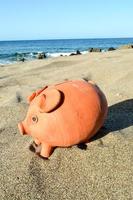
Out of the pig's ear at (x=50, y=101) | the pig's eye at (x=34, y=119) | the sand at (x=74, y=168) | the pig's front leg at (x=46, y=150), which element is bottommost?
the sand at (x=74, y=168)

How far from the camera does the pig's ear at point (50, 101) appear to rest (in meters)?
3.13

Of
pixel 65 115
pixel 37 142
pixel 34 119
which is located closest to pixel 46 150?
pixel 37 142

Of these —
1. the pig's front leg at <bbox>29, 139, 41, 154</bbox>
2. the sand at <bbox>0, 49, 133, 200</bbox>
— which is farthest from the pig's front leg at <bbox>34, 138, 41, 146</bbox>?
the sand at <bbox>0, 49, 133, 200</bbox>

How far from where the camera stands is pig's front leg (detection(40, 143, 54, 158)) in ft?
10.8

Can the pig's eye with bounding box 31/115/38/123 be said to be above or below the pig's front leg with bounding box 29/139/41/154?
above

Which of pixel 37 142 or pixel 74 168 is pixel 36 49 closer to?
pixel 37 142

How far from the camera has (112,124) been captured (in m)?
4.03

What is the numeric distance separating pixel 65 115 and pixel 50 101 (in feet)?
0.54

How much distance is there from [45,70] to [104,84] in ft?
9.05

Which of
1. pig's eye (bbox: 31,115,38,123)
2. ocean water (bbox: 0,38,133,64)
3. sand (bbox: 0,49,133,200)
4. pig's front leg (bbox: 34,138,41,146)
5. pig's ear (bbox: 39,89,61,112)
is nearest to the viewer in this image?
sand (bbox: 0,49,133,200)

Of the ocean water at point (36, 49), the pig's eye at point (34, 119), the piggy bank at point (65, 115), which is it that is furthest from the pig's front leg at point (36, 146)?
the ocean water at point (36, 49)

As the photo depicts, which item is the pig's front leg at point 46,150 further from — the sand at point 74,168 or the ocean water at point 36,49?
the ocean water at point 36,49

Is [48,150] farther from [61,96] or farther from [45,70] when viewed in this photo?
[45,70]

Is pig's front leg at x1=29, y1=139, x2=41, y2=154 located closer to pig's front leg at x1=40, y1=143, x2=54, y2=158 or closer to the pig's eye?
pig's front leg at x1=40, y1=143, x2=54, y2=158
